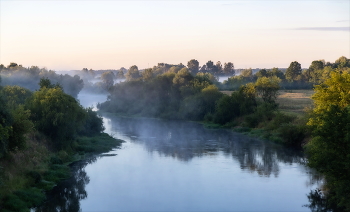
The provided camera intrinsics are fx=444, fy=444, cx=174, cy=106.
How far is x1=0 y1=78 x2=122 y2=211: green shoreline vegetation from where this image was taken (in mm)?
21703

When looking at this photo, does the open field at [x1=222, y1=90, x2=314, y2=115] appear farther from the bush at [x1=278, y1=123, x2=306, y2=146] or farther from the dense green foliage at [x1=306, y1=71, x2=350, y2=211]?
the dense green foliage at [x1=306, y1=71, x2=350, y2=211]

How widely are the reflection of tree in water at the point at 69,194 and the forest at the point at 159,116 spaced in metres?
0.60

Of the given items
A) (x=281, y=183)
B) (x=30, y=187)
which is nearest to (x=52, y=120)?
(x=30, y=187)

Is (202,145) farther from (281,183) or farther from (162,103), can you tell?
(162,103)

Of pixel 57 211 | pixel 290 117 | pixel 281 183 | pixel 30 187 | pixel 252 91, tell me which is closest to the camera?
pixel 57 211

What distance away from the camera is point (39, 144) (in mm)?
30688

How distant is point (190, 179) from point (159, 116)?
1818 inches

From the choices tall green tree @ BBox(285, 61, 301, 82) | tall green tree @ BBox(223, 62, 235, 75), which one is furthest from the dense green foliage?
tall green tree @ BBox(223, 62, 235, 75)

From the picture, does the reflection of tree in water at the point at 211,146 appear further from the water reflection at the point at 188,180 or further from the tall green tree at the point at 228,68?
the tall green tree at the point at 228,68

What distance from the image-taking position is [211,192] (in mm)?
25391

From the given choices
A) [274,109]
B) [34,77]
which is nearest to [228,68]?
[34,77]

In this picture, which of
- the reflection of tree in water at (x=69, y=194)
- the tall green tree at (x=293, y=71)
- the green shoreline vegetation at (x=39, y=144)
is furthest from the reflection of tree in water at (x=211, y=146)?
the tall green tree at (x=293, y=71)

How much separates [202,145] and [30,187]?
2159 centimetres

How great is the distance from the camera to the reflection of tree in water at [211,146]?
3462 centimetres
